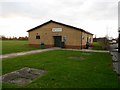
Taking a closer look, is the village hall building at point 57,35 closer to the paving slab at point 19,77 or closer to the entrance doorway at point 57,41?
the entrance doorway at point 57,41

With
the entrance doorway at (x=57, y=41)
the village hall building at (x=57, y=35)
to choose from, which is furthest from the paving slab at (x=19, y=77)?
the entrance doorway at (x=57, y=41)

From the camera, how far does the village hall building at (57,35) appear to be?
2412 cm

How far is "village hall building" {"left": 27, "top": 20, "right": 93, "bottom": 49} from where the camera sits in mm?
24125

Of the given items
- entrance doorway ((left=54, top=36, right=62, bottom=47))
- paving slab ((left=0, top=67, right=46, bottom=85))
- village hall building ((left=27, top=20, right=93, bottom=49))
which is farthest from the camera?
entrance doorway ((left=54, top=36, right=62, bottom=47))

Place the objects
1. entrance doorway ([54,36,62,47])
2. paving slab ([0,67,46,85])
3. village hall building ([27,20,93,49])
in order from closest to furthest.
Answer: paving slab ([0,67,46,85])
village hall building ([27,20,93,49])
entrance doorway ([54,36,62,47])

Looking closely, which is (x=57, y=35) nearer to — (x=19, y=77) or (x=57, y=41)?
(x=57, y=41)

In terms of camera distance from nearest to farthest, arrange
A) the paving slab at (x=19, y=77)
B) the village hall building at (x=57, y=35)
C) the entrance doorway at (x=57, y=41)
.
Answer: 1. the paving slab at (x=19, y=77)
2. the village hall building at (x=57, y=35)
3. the entrance doorway at (x=57, y=41)

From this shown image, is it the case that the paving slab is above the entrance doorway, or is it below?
below

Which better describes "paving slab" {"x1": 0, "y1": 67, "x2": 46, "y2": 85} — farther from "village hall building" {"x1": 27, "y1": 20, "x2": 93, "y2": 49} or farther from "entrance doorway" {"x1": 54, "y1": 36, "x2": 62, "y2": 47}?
"entrance doorway" {"x1": 54, "y1": 36, "x2": 62, "y2": 47}

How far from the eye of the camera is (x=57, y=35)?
25.4 meters

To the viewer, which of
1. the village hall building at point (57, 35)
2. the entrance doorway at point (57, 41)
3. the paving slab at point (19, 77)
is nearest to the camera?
the paving slab at point (19, 77)

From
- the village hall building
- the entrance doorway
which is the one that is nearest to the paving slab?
the village hall building

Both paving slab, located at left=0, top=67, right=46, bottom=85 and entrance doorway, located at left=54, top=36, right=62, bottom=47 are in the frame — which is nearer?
paving slab, located at left=0, top=67, right=46, bottom=85

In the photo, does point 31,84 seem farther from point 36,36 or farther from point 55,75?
point 36,36
